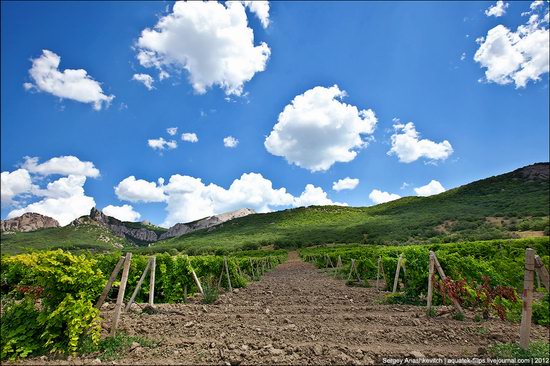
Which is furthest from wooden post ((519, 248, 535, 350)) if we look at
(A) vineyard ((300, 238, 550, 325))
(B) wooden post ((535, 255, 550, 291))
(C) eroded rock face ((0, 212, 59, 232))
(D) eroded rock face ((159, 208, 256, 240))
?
(C) eroded rock face ((0, 212, 59, 232))

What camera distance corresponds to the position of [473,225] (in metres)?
51.9

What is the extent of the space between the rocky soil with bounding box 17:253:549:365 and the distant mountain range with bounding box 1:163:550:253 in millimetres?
3729

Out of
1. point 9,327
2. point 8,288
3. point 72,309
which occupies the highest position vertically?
point 72,309

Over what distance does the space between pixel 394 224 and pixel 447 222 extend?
1081 centimetres

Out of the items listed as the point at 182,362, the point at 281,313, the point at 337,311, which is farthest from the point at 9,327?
the point at 337,311

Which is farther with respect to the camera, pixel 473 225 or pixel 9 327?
pixel 473 225

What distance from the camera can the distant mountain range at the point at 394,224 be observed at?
5012 cm

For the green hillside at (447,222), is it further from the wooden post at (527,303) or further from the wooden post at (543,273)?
the wooden post at (543,273)

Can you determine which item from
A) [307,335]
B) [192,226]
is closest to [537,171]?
[307,335]

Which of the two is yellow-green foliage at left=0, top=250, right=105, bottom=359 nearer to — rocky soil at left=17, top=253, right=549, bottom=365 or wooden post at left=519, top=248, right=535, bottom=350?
rocky soil at left=17, top=253, right=549, bottom=365

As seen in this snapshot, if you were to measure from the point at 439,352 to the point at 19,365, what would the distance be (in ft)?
22.0

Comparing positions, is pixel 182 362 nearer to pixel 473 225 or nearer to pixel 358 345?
pixel 358 345

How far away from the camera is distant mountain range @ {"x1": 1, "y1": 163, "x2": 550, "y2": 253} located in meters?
50.1

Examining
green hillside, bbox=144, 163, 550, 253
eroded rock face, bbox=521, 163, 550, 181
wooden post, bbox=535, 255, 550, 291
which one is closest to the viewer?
wooden post, bbox=535, 255, 550, 291
